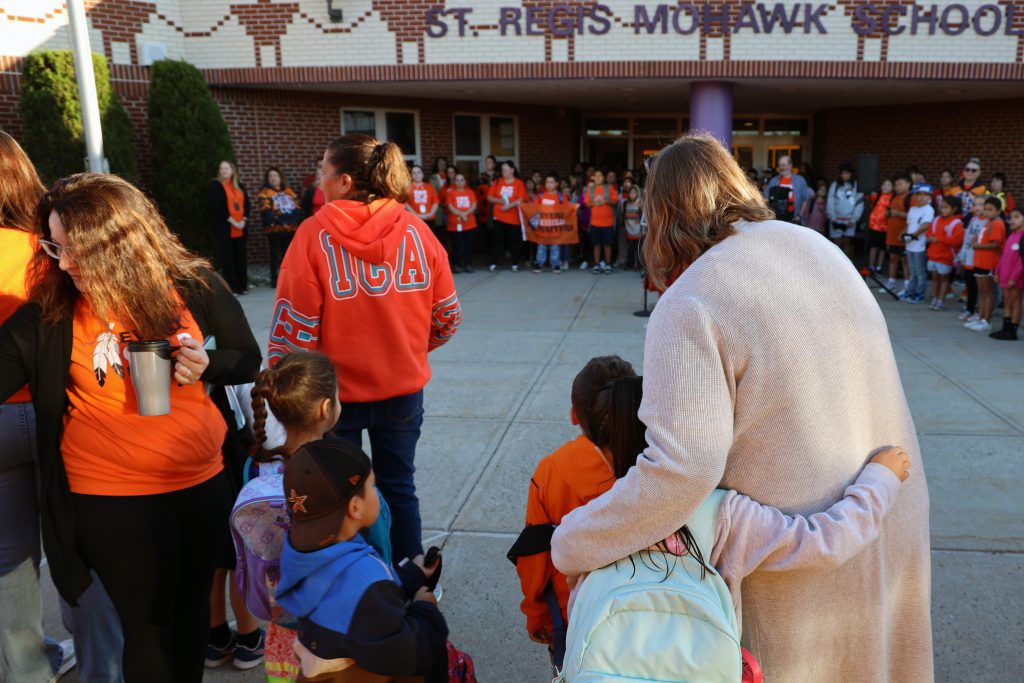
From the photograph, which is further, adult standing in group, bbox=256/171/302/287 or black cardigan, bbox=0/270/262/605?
adult standing in group, bbox=256/171/302/287

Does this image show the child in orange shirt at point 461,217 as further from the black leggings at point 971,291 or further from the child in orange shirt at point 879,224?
the black leggings at point 971,291

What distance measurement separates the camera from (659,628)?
4.97 ft

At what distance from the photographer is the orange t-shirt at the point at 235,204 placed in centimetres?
1135

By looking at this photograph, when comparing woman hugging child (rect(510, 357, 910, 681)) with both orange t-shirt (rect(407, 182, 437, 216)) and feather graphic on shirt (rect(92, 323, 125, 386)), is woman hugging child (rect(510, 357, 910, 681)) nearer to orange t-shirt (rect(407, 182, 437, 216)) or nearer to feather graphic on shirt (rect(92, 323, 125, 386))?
feather graphic on shirt (rect(92, 323, 125, 386))

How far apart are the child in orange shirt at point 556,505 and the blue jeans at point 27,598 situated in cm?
136

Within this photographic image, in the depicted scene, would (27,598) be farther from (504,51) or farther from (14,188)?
(504,51)

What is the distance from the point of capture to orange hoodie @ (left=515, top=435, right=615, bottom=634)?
7.39ft

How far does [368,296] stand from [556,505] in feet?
3.50

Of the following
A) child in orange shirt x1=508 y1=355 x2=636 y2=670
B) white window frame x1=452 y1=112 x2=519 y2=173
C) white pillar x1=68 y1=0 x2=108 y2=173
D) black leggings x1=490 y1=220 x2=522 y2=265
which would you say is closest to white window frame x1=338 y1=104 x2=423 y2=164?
white window frame x1=452 y1=112 x2=519 y2=173

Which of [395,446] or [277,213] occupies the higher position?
[395,446]

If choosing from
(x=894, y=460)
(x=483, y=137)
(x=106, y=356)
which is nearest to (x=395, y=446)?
(x=106, y=356)

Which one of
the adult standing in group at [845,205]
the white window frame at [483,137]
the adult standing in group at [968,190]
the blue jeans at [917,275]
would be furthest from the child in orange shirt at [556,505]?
the white window frame at [483,137]

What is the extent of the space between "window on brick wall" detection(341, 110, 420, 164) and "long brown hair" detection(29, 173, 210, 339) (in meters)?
13.5

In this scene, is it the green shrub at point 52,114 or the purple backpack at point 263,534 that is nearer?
the purple backpack at point 263,534
